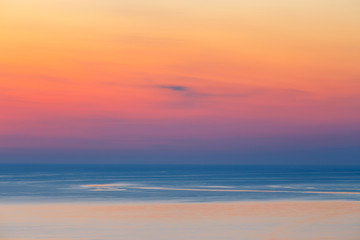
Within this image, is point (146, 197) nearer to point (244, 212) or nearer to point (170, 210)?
point (170, 210)

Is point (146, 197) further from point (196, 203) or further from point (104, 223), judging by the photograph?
point (104, 223)

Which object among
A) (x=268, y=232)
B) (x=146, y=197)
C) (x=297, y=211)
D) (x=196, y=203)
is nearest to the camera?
(x=268, y=232)

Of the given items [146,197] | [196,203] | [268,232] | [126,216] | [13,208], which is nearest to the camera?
[268,232]

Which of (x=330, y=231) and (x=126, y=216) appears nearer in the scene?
(x=330, y=231)

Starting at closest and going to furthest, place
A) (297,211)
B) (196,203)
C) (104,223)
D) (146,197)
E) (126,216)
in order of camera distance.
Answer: (104,223), (126,216), (297,211), (196,203), (146,197)

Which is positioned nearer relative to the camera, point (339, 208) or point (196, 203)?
point (339, 208)

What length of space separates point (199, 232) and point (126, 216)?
413cm

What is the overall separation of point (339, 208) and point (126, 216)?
367 inches

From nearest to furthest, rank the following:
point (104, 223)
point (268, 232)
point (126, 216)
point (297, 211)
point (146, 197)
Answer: point (268, 232) < point (104, 223) < point (126, 216) < point (297, 211) < point (146, 197)

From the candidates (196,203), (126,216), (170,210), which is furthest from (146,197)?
(126,216)

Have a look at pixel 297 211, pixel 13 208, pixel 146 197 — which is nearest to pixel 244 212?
pixel 297 211

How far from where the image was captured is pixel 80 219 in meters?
18.9

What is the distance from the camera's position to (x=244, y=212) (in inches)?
829

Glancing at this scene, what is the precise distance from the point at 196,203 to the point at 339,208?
6466 millimetres
